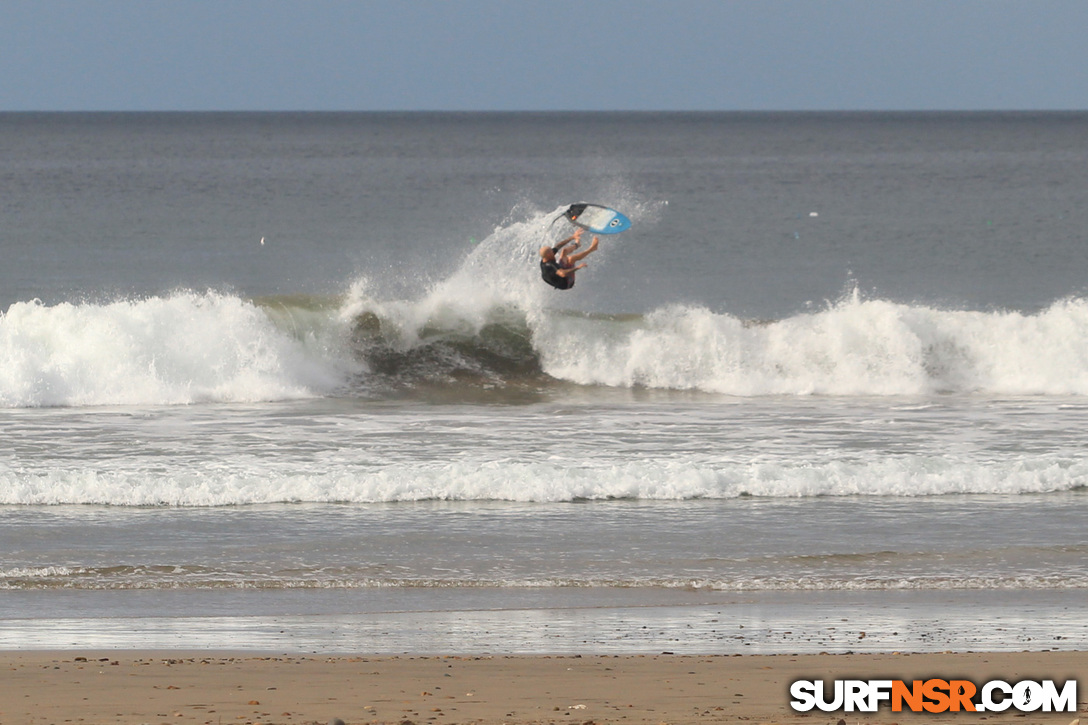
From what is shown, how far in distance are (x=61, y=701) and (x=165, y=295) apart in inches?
1014

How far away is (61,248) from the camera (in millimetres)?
41469

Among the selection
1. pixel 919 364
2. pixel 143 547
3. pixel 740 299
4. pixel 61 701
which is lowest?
pixel 61 701

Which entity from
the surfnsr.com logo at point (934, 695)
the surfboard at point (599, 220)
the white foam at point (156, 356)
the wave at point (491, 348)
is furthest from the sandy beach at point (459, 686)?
the wave at point (491, 348)

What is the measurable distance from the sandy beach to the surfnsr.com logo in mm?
101

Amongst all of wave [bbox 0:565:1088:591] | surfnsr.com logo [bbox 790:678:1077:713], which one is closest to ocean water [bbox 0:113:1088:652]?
wave [bbox 0:565:1088:591]

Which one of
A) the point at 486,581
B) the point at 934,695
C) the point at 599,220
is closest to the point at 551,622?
the point at 486,581

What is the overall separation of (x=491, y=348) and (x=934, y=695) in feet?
52.1

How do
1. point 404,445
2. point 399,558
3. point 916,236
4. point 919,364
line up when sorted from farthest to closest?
point 916,236 → point 919,364 → point 404,445 → point 399,558

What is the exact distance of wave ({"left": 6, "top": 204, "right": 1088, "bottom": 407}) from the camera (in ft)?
66.4

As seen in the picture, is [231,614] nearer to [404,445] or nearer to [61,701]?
[61,701]

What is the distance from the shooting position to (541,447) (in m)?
15.9

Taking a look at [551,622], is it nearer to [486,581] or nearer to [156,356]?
[486,581]

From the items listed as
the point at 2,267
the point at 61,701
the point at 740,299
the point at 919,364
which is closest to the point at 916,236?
the point at 740,299

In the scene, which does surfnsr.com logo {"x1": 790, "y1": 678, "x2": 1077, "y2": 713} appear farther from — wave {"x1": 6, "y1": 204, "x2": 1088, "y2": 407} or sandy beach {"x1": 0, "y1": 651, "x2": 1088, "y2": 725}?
wave {"x1": 6, "y1": 204, "x2": 1088, "y2": 407}
